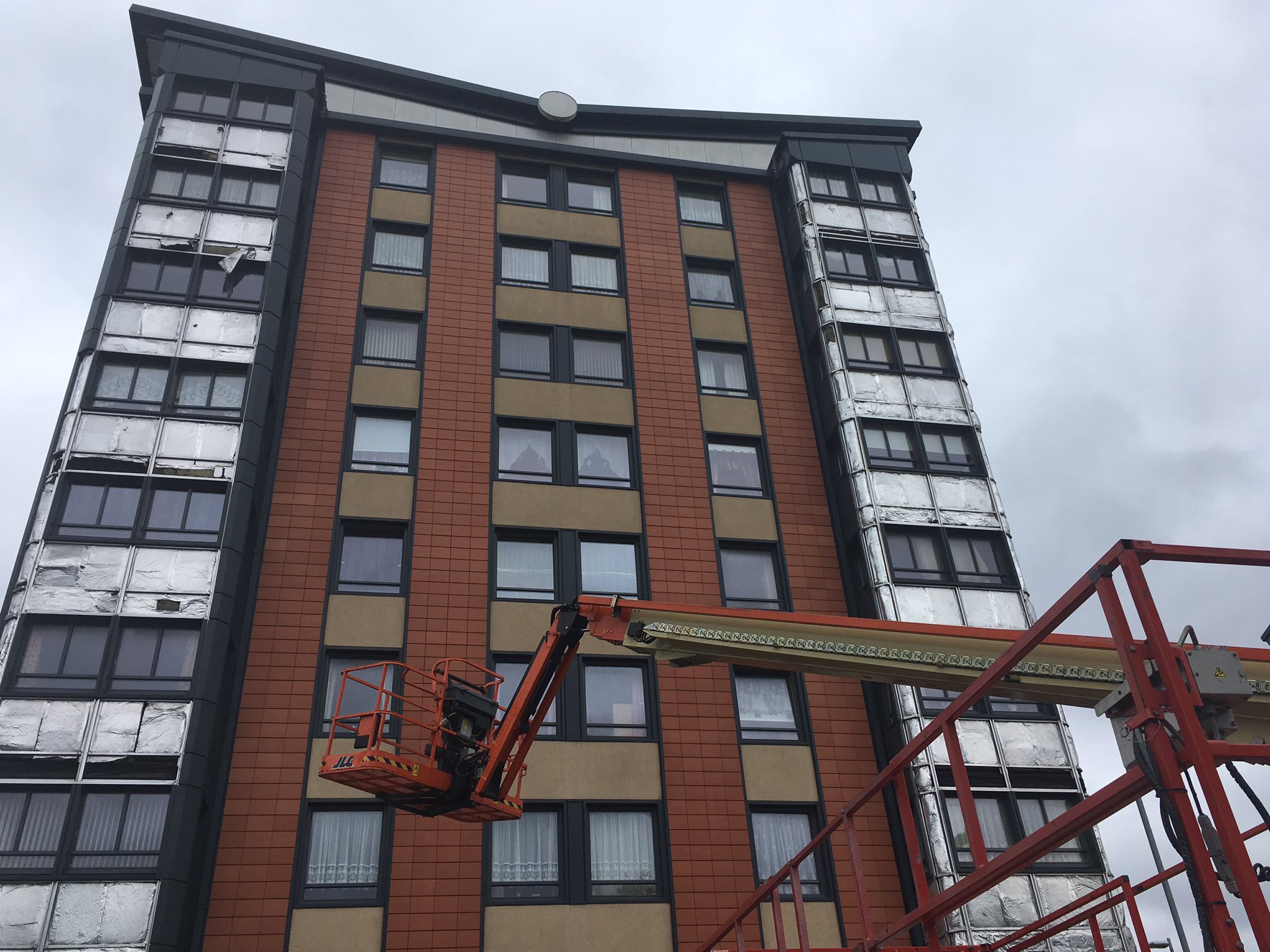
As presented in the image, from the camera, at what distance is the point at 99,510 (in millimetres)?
24250

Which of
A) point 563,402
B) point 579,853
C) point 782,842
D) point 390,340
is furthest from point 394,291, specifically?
point 782,842

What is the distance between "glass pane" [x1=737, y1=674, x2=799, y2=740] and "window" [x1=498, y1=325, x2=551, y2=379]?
1130cm

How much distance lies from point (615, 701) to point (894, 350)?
599 inches

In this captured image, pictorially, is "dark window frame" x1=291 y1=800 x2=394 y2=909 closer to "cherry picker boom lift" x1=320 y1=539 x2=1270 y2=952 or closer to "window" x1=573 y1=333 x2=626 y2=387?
"cherry picker boom lift" x1=320 y1=539 x2=1270 y2=952

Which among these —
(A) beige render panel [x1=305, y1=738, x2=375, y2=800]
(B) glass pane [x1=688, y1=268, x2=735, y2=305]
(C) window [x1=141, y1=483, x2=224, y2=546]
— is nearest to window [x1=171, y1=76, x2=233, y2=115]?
(C) window [x1=141, y1=483, x2=224, y2=546]

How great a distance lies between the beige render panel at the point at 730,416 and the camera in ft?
102

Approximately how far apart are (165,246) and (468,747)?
2094cm

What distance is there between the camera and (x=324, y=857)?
72.9 ft

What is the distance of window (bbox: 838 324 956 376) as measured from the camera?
32281 mm

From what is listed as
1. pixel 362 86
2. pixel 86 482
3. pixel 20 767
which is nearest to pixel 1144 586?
pixel 20 767

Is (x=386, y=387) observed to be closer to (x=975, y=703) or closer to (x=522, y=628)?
(x=522, y=628)

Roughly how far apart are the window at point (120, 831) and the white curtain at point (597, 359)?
16717mm

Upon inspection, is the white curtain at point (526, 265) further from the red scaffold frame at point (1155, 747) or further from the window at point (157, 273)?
the red scaffold frame at point (1155, 747)

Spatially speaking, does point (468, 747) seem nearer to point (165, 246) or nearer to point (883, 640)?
point (883, 640)
